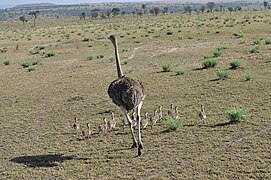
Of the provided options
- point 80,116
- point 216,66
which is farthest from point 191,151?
point 216,66

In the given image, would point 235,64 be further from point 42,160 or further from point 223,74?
point 42,160

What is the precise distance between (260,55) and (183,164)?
1513 centimetres

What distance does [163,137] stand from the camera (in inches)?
452

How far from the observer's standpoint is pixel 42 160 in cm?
1062

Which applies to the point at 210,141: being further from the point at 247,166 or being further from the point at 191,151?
the point at 247,166

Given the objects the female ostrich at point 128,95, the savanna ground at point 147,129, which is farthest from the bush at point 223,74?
the female ostrich at point 128,95

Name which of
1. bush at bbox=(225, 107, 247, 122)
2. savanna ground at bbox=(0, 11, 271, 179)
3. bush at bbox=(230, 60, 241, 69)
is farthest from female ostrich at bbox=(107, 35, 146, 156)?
bush at bbox=(230, 60, 241, 69)

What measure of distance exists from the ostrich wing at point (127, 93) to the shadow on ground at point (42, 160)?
6.13ft

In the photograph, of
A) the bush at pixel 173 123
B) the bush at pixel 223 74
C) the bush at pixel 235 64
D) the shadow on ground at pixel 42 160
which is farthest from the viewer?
the bush at pixel 235 64

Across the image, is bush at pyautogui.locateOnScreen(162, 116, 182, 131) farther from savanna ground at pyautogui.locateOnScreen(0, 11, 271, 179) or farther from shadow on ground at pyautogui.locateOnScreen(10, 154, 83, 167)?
shadow on ground at pyautogui.locateOnScreen(10, 154, 83, 167)

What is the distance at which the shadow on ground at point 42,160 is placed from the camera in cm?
1035

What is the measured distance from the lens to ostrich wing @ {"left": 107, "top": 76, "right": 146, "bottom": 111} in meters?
10.2

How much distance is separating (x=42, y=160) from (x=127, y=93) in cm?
275

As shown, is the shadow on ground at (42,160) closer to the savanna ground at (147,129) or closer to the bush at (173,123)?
the savanna ground at (147,129)
